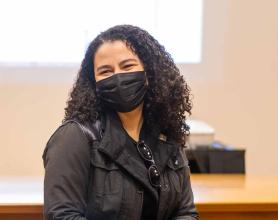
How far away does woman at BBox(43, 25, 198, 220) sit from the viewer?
3.92 feet

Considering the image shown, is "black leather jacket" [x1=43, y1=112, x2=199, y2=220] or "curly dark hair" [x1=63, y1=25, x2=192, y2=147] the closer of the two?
"black leather jacket" [x1=43, y1=112, x2=199, y2=220]

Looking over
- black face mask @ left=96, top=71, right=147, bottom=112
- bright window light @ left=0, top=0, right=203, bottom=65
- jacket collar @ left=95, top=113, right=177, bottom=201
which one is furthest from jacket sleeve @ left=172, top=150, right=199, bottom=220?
bright window light @ left=0, top=0, right=203, bottom=65

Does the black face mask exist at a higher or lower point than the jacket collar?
higher

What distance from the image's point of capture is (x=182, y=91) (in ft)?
4.71

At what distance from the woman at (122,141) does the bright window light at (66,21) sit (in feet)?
4.33

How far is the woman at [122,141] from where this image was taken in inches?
47.0

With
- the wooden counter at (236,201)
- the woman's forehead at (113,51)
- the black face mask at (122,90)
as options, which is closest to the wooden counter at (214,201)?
the wooden counter at (236,201)

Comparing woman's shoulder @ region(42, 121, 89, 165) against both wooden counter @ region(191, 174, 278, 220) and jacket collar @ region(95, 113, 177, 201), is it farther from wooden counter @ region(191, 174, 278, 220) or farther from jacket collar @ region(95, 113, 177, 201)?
wooden counter @ region(191, 174, 278, 220)

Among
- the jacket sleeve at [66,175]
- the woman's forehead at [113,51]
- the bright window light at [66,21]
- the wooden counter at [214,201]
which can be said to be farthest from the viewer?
the bright window light at [66,21]

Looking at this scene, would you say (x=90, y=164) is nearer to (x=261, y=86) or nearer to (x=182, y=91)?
(x=182, y=91)

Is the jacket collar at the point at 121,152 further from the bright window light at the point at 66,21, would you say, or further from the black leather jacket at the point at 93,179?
the bright window light at the point at 66,21

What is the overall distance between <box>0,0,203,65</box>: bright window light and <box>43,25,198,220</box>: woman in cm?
132

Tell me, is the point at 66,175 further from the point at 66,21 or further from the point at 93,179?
the point at 66,21

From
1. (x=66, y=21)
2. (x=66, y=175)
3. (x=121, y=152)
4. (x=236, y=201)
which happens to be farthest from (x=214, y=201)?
(x=66, y=21)
